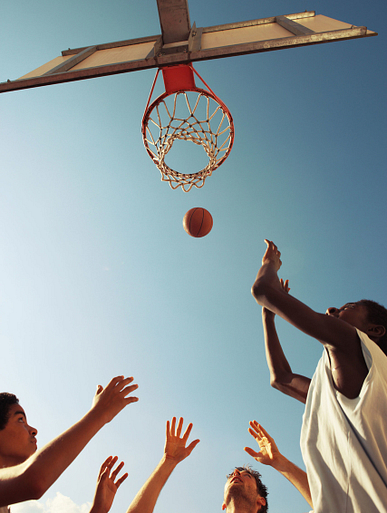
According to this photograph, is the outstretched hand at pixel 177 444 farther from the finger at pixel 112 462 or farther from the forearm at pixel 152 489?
the finger at pixel 112 462

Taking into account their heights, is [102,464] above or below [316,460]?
below

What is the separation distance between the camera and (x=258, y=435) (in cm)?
390

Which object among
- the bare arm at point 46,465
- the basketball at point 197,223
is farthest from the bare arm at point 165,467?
the basketball at point 197,223

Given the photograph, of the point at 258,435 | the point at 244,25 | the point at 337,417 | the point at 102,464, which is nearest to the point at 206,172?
the point at 244,25

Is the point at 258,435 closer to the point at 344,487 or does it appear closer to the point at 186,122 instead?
the point at 344,487

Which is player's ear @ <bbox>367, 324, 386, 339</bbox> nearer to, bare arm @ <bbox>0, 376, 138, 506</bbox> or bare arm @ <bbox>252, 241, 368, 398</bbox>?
bare arm @ <bbox>252, 241, 368, 398</bbox>

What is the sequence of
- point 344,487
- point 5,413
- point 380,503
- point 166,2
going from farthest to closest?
point 166,2 < point 5,413 < point 344,487 < point 380,503

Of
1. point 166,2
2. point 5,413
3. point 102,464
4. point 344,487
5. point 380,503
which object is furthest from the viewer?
point 166,2

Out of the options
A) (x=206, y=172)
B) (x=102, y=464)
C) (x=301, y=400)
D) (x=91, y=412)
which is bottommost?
(x=102, y=464)

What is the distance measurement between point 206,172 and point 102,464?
4.57 meters

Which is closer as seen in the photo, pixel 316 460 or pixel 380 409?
pixel 380 409

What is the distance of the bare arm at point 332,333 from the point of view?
1.74m

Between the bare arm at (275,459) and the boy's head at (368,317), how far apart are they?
181cm

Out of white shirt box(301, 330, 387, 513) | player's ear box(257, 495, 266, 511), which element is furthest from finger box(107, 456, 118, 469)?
white shirt box(301, 330, 387, 513)
